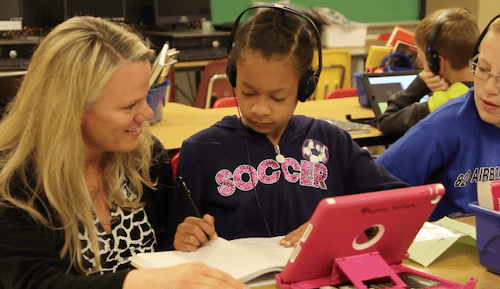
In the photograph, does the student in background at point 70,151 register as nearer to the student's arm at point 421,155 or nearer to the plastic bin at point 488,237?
the plastic bin at point 488,237

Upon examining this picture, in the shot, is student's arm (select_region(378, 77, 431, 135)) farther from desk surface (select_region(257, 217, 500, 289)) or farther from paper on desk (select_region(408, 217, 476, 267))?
desk surface (select_region(257, 217, 500, 289))

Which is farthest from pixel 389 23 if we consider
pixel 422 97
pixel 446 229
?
pixel 446 229

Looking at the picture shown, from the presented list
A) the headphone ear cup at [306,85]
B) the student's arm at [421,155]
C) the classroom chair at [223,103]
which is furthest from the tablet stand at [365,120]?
the headphone ear cup at [306,85]

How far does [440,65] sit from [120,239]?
68.4 inches

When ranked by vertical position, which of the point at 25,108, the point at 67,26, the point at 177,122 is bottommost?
the point at 177,122

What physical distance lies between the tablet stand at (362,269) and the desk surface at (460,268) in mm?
111

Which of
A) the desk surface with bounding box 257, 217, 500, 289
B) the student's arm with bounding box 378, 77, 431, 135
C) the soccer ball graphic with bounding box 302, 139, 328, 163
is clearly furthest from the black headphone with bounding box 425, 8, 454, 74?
the desk surface with bounding box 257, 217, 500, 289

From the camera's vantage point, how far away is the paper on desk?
1.23 m

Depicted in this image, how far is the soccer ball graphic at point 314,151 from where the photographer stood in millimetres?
1587

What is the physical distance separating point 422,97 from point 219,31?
2.99m

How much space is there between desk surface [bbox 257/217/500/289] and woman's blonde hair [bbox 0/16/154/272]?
0.42 meters

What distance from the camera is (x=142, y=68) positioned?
4.20 ft

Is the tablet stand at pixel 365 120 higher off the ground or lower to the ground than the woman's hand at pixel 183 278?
lower

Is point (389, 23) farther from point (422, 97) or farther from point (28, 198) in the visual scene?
point (28, 198)
